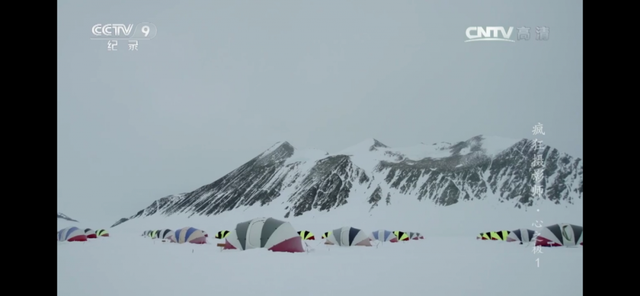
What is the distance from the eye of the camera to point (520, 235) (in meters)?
12.4

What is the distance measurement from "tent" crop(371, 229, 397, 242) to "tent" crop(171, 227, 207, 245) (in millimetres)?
5947

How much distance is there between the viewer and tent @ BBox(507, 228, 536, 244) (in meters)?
11.9

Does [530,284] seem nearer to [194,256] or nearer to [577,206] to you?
[577,206]

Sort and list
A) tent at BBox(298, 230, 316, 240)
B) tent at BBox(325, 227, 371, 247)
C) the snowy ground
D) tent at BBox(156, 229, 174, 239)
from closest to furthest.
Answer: the snowy ground, tent at BBox(325, 227, 371, 247), tent at BBox(298, 230, 316, 240), tent at BBox(156, 229, 174, 239)

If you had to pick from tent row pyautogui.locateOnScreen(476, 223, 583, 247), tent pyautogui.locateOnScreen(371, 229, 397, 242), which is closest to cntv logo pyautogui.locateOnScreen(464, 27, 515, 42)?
tent row pyautogui.locateOnScreen(476, 223, 583, 247)

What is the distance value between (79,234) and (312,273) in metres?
7.04

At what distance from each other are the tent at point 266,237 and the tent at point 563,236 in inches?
219

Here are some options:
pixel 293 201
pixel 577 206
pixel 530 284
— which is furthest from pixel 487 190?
pixel 530 284

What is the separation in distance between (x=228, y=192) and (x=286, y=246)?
27.6 ft

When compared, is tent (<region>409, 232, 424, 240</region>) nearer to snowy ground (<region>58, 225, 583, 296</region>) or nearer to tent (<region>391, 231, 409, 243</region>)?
tent (<region>391, 231, 409, 243</region>)

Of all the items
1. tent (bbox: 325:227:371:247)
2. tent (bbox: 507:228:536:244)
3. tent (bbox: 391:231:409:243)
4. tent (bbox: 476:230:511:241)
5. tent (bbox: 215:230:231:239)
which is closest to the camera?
tent (bbox: 507:228:536:244)

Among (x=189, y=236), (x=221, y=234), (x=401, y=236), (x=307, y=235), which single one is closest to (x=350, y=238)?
(x=307, y=235)

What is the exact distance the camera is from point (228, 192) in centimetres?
1773

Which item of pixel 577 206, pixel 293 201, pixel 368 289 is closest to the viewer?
pixel 368 289
